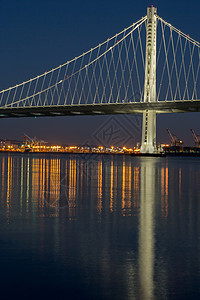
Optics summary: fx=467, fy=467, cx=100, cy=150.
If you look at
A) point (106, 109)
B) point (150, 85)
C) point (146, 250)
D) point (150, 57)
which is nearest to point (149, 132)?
point (150, 85)

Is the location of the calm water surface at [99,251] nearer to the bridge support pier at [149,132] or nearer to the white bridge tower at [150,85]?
the bridge support pier at [149,132]

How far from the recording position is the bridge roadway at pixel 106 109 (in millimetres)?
58191

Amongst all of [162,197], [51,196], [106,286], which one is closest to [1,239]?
[106,286]

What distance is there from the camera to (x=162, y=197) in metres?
14.2

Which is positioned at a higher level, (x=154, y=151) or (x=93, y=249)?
(x=154, y=151)

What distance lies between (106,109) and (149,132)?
7126mm

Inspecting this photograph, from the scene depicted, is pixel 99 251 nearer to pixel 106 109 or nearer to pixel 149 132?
pixel 106 109

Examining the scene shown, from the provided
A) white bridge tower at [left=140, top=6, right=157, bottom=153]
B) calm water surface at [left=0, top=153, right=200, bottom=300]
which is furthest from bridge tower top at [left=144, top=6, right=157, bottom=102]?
calm water surface at [left=0, top=153, right=200, bottom=300]

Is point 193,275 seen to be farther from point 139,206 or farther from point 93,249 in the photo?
point 139,206

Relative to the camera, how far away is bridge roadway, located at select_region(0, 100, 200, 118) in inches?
2291

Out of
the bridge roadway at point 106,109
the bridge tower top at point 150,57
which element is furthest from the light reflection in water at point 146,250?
the bridge tower top at point 150,57

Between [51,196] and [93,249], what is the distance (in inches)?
277

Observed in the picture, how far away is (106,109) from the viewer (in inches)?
2418

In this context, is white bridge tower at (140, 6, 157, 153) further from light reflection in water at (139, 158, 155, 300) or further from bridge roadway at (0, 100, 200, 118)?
light reflection in water at (139, 158, 155, 300)
